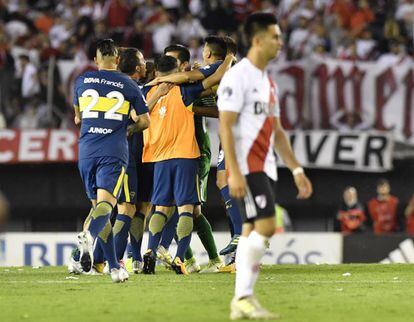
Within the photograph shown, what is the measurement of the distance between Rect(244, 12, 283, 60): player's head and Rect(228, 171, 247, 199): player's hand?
3.13ft

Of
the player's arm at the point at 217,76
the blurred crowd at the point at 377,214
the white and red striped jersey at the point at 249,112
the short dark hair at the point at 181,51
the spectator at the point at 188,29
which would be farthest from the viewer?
the spectator at the point at 188,29

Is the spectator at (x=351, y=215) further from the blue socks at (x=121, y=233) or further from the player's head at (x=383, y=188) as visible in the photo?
the blue socks at (x=121, y=233)

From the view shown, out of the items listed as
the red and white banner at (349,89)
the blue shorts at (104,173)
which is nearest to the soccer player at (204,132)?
the blue shorts at (104,173)

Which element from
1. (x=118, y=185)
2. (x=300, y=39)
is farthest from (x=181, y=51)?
(x=300, y=39)

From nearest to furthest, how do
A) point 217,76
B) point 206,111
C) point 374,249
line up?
point 217,76 < point 206,111 < point 374,249

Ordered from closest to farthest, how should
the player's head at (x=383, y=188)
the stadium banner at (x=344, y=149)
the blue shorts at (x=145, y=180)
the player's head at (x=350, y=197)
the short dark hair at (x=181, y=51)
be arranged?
the short dark hair at (x=181, y=51) → the blue shorts at (x=145, y=180) → the player's head at (x=350, y=197) → the player's head at (x=383, y=188) → the stadium banner at (x=344, y=149)

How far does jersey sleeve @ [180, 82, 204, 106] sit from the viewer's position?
38.9 ft

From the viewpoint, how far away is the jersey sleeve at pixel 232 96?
799 cm

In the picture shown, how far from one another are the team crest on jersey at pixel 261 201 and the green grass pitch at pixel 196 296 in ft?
2.48

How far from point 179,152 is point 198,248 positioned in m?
6.10

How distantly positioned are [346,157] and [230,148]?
12903 mm

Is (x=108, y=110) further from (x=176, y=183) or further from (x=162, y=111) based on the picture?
(x=162, y=111)

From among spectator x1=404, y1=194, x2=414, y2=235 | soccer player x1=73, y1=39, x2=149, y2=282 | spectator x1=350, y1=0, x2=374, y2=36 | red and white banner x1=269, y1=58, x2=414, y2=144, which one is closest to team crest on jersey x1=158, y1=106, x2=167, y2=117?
soccer player x1=73, y1=39, x2=149, y2=282

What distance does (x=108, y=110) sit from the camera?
420 inches
